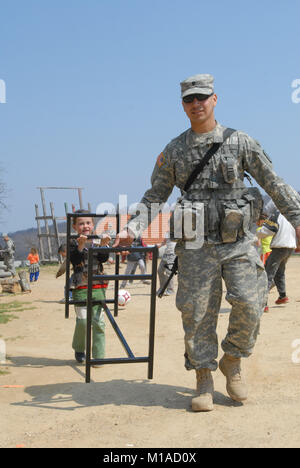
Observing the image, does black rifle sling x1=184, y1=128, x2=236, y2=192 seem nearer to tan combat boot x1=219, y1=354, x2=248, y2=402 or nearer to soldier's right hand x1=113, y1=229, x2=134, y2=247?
soldier's right hand x1=113, y1=229, x2=134, y2=247

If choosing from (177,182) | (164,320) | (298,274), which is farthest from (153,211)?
(298,274)

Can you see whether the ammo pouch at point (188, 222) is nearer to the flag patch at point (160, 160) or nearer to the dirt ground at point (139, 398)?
the flag patch at point (160, 160)

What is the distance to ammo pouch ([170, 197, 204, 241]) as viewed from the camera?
4.16m

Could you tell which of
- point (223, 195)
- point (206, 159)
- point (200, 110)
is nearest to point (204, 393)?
point (223, 195)

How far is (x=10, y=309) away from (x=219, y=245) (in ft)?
23.6

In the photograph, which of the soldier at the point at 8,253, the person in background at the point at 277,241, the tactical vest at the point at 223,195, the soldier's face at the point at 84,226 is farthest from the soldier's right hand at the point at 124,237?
the soldier at the point at 8,253

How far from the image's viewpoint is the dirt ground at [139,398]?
3600 mm

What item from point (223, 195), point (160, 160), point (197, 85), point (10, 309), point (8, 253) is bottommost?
point (8, 253)

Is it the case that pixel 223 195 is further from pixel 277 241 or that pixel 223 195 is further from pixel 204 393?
pixel 277 241

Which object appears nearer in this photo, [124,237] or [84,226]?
[124,237]

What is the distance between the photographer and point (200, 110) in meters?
4.24

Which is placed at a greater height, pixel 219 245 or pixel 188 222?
pixel 188 222

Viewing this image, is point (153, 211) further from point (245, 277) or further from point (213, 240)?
point (245, 277)

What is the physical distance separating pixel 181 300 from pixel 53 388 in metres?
1.59
